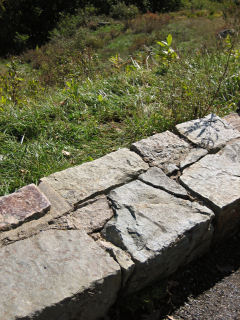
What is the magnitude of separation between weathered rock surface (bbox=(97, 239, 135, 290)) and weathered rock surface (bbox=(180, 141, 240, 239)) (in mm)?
735

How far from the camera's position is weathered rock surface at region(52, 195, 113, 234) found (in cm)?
230

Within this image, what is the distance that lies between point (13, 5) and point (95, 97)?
1360cm

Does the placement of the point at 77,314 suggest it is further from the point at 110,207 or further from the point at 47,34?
the point at 47,34

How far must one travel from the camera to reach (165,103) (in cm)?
382

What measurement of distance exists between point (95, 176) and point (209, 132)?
46.2 inches

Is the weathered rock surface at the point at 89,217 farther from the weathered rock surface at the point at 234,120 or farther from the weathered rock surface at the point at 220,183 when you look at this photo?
the weathered rock surface at the point at 234,120

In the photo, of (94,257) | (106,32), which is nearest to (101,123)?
(94,257)

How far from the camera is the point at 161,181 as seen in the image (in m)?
2.67

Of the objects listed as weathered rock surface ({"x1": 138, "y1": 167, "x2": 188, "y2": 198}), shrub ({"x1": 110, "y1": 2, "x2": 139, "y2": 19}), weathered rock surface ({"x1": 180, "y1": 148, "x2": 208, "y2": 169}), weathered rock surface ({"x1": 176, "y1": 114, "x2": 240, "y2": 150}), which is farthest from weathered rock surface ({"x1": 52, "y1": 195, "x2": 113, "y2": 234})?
shrub ({"x1": 110, "y1": 2, "x2": 139, "y2": 19})

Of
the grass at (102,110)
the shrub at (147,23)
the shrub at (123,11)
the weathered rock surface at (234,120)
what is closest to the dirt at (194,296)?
the grass at (102,110)

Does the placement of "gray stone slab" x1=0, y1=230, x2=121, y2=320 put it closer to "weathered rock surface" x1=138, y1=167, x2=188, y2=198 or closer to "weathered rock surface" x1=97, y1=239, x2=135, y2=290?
"weathered rock surface" x1=97, y1=239, x2=135, y2=290

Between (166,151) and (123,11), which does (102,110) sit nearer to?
(166,151)

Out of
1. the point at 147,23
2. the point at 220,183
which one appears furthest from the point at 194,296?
the point at 147,23

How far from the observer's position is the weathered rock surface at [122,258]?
6.50 ft
